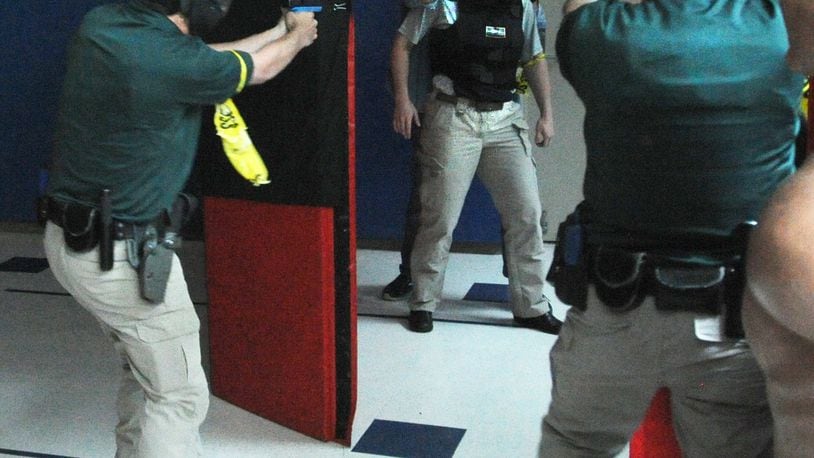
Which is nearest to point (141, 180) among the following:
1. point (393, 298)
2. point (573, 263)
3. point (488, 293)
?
point (573, 263)

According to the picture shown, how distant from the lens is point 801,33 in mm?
961

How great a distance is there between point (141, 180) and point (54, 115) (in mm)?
3439

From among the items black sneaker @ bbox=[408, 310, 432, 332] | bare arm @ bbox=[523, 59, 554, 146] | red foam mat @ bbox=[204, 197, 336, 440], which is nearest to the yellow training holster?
red foam mat @ bbox=[204, 197, 336, 440]

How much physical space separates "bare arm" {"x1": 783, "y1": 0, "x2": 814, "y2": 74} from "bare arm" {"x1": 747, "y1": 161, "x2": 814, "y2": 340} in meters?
0.13

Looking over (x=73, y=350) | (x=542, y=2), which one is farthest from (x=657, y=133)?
(x=542, y=2)

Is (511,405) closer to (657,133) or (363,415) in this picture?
(363,415)

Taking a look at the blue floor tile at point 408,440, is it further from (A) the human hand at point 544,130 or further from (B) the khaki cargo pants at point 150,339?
(A) the human hand at point 544,130

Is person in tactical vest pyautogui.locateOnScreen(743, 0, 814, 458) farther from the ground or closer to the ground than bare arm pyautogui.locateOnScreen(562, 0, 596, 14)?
closer to the ground

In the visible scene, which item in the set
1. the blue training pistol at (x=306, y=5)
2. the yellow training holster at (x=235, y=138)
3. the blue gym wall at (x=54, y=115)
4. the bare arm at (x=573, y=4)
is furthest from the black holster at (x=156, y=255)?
the blue gym wall at (x=54, y=115)

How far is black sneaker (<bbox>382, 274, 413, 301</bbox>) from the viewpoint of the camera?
14.1 feet

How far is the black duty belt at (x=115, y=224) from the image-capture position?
2.22m

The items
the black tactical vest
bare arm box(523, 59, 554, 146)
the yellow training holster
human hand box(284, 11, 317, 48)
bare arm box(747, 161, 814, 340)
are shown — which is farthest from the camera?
bare arm box(523, 59, 554, 146)

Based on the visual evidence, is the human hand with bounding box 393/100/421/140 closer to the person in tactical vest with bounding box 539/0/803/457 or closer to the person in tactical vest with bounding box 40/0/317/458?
the person in tactical vest with bounding box 40/0/317/458

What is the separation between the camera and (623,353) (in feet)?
5.67
